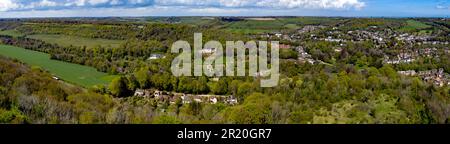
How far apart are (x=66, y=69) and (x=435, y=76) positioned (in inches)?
1807

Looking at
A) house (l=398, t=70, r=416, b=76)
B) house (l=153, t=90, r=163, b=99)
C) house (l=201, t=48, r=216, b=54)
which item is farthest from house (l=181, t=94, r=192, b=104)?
house (l=398, t=70, r=416, b=76)

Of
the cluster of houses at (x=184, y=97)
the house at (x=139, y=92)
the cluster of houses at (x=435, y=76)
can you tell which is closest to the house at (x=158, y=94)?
the cluster of houses at (x=184, y=97)

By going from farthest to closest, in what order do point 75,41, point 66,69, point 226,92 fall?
1. point 75,41
2. point 66,69
3. point 226,92

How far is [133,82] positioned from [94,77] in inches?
262

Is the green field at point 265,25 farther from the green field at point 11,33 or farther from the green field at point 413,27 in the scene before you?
the green field at point 11,33

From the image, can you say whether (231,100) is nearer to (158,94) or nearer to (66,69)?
(158,94)

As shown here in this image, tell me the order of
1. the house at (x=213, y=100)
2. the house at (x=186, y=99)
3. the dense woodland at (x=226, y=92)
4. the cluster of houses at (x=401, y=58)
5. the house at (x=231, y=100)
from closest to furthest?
the dense woodland at (x=226, y=92) → the house at (x=186, y=99) → the house at (x=213, y=100) → the house at (x=231, y=100) → the cluster of houses at (x=401, y=58)

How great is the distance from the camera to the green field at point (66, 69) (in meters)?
41.3

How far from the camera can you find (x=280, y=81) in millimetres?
38469

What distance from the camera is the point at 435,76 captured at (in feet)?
156

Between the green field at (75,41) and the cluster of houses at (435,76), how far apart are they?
46464 mm

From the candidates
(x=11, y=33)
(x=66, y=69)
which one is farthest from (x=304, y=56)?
(x=11, y=33)

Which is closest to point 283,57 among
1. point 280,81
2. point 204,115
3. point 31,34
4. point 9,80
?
point 280,81

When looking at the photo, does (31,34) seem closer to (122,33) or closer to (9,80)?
(122,33)
